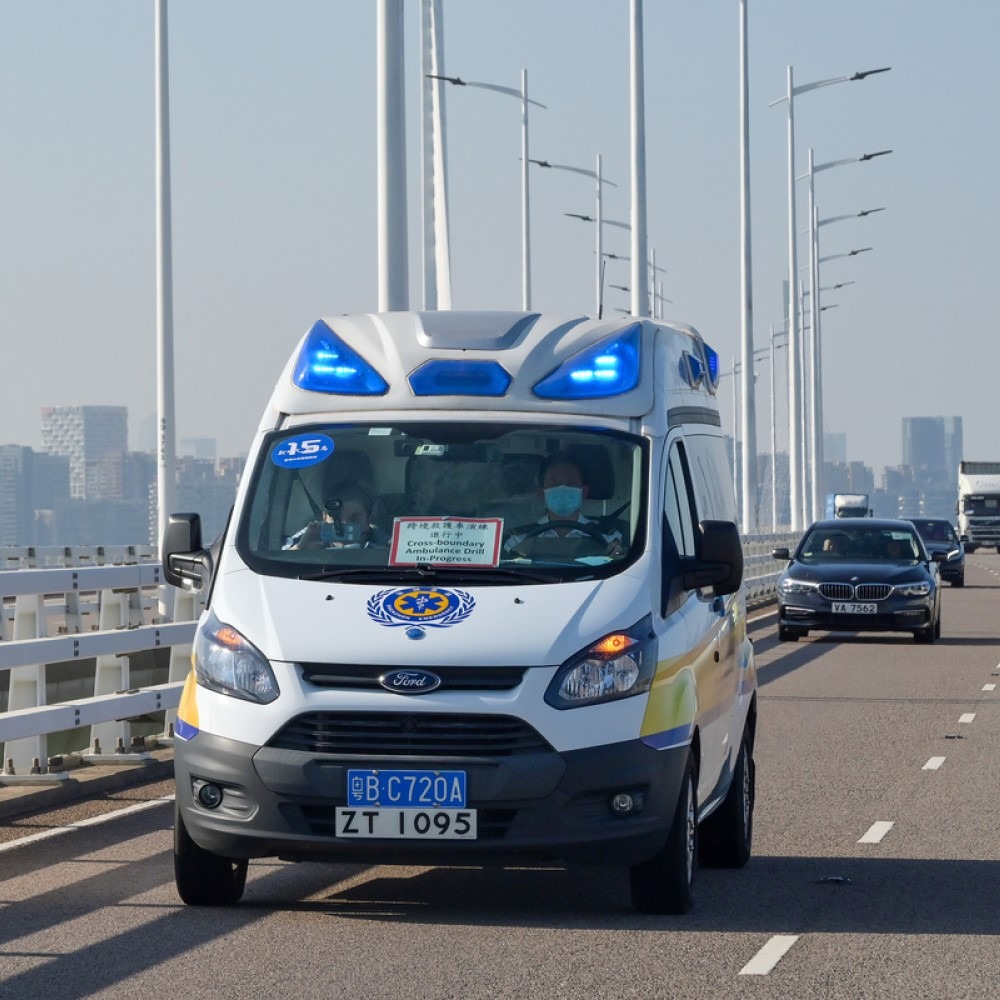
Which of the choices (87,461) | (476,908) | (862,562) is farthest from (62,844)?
(87,461)

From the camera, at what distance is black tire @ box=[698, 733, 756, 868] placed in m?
9.77

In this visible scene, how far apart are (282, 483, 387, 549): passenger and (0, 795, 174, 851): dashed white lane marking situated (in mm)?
2471

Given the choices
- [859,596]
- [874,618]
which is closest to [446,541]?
[874,618]

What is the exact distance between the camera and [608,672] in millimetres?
8031

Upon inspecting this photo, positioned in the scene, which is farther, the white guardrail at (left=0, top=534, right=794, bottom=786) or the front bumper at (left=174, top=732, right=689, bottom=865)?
→ the white guardrail at (left=0, top=534, right=794, bottom=786)

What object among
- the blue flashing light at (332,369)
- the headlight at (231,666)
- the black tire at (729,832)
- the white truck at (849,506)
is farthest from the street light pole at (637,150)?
the white truck at (849,506)

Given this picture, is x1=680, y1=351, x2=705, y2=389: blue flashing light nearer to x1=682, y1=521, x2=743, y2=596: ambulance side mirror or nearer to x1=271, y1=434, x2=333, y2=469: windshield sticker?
x1=682, y1=521, x2=743, y2=596: ambulance side mirror

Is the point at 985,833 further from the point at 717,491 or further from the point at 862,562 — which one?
the point at 862,562

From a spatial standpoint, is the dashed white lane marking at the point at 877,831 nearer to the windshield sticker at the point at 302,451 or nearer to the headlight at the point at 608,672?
A: the headlight at the point at 608,672

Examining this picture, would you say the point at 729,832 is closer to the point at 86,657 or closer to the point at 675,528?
the point at 675,528

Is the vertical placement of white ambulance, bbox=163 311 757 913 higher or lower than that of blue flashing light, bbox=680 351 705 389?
lower

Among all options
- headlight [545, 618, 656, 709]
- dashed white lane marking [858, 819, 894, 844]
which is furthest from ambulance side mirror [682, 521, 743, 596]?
dashed white lane marking [858, 819, 894, 844]

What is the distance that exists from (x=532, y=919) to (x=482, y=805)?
2.29ft

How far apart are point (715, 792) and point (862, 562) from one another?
63.2ft
